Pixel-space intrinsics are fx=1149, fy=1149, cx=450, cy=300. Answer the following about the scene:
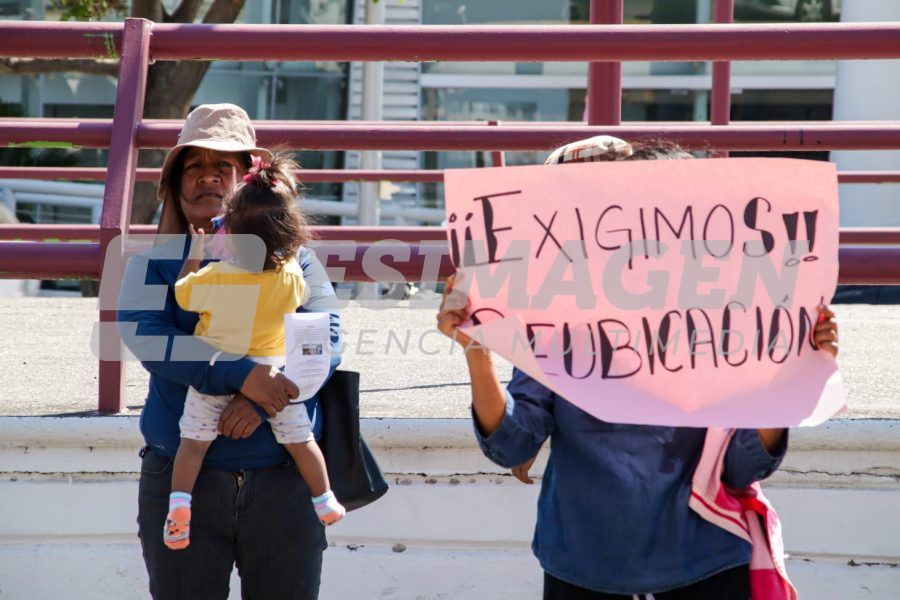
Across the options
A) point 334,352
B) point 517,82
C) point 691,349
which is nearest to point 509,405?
point 691,349

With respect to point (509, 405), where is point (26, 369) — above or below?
below

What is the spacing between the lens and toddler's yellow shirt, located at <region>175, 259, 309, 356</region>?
8.99 ft

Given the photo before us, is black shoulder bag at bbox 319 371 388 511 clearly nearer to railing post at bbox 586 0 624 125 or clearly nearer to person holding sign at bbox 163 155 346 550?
person holding sign at bbox 163 155 346 550

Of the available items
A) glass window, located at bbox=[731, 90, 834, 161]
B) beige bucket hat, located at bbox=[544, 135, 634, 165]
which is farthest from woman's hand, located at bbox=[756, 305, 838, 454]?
glass window, located at bbox=[731, 90, 834, 161]

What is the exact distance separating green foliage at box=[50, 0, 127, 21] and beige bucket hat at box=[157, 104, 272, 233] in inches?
239

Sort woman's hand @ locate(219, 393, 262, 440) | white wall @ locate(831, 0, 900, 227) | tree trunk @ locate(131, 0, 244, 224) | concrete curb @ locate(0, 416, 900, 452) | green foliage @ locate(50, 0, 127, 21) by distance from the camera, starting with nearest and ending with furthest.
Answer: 1. woman's hand @ locate(219, 393, 262, 440)
2. concrete curb @ locate(0, 416, 900, 452)
3. green foliage @ locate(50, 0, 127, 21)
4. tree trunk @ locate(131, 0, 244, 224)
5. white wall @ locate(831, 0, 900, 227)

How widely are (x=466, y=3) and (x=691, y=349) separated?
52.9ft

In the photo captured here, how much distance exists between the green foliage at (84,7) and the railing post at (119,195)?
200 inches

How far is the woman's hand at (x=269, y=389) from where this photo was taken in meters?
2.69

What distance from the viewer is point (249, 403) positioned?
2.71 m

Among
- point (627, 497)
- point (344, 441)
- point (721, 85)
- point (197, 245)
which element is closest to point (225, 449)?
point (344, 441)

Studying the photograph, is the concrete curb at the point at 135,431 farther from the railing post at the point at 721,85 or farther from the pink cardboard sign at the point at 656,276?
the railing post at the point at 721,85

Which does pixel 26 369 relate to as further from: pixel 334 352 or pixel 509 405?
pixel 509 405

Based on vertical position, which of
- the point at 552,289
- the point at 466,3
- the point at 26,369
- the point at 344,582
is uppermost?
the point at 466,3
